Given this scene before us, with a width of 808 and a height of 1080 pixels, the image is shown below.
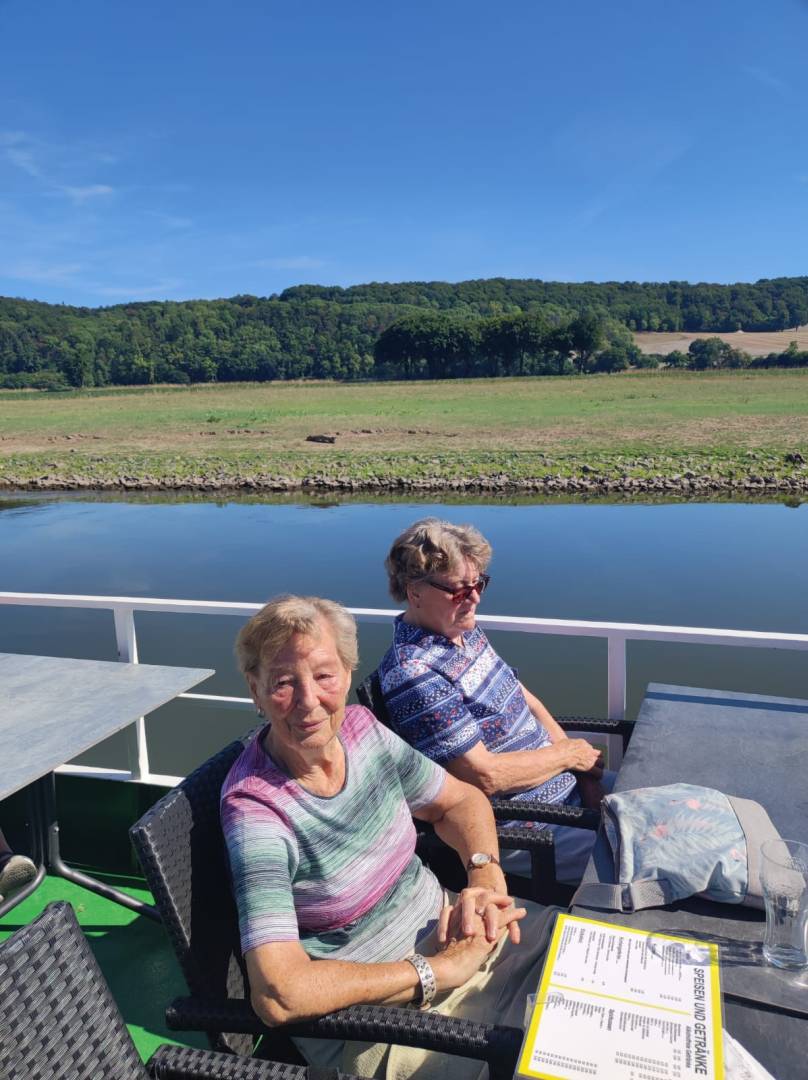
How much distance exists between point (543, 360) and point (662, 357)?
12.0m

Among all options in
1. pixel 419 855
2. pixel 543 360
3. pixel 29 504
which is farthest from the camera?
pixel 543 360

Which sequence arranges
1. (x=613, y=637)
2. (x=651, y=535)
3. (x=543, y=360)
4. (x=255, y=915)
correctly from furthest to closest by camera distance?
1. (x=543, y=360)
2. (x=651, y=535)
3. (x=613, y=637)
4. (x=255, y=915)

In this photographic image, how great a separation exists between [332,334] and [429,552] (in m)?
95.7

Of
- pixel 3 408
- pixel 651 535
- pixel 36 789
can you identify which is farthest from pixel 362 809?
pixel 3 408

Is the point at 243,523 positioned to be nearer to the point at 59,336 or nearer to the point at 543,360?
the point at 543,360

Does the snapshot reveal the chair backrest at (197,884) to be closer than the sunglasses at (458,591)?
Yes

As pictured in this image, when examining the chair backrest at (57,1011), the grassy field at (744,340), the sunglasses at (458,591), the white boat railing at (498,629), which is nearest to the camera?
the chair backrest at (57,1011)

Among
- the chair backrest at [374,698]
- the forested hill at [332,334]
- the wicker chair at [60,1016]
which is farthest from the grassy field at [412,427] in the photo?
the wicker chair at [60,1016]

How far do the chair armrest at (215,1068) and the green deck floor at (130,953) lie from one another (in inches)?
41.1

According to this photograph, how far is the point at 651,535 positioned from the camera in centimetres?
1706

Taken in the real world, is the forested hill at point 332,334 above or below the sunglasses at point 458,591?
above

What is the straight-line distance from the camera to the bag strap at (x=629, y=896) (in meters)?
1.48

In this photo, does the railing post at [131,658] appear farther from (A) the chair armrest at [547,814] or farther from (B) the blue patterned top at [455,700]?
(A) the chair armrest at [547,814]

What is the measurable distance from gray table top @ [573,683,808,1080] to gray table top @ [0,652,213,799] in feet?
4.10
